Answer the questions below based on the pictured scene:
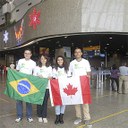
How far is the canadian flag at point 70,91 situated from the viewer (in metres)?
6.21

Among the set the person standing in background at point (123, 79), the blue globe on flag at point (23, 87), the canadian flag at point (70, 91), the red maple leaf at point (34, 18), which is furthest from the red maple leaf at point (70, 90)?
the red maple leaf at point (34, 18)

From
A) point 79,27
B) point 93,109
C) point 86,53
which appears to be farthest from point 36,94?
point 86,53

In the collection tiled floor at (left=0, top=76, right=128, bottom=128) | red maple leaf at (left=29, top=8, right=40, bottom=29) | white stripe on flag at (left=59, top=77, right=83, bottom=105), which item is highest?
red maple leaf at (left=29, top=8, right=40, bottom=29)

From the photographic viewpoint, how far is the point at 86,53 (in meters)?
27.3

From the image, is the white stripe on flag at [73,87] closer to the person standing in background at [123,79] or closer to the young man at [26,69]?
the young man at [26,69]

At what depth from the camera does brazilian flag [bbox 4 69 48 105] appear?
20.9 feet

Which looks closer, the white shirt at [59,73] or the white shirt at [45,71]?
the white shirt at [59,73]

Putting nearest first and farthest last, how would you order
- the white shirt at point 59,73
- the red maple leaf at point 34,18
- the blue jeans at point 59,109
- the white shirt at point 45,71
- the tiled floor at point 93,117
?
the tiled floor at point 93,117
the blue jeans at point 59,109
the white shirt at point 59,73
the white shirt at point 45,71
the red maple leaf at point 34,18

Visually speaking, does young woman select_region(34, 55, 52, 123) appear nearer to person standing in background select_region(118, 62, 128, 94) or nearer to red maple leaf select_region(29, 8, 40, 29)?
person standing in background select_region(118, 62, 128, 94)

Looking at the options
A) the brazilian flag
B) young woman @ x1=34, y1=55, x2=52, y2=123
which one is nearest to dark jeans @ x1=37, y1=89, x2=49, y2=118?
young woman @ x1=34, y1=55, x2=52, y2=123

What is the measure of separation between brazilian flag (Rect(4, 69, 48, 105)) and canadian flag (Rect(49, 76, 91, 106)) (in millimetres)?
325

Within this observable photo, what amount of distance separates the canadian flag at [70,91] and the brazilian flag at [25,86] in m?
0.32

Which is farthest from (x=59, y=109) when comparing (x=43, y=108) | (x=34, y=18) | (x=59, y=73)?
Result: (x=34, y=18)

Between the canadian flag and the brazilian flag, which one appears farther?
the brazilian flag
